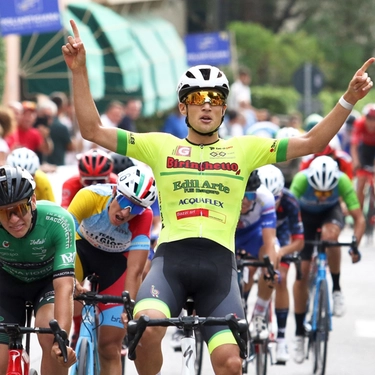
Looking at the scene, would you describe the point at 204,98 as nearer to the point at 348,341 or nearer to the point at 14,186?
the point at 14,186

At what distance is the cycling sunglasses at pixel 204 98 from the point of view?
665 centimetres

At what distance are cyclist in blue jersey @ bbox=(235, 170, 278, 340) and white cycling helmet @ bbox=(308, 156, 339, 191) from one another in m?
0.92

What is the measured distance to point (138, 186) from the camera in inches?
300

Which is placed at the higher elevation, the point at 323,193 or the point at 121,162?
the point at 121,162

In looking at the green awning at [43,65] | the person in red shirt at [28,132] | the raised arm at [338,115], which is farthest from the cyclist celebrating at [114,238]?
the green awning at [43,65]

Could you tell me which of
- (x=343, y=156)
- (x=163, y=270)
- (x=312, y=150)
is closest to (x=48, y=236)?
(x=163, y=270)

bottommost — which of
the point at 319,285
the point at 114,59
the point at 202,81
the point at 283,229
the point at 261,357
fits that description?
the point at 261,357

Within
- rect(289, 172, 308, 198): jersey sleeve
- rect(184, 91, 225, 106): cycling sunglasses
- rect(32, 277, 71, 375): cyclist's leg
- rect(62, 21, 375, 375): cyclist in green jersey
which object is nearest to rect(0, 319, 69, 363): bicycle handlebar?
rect(32, 277, 71, 375): cyclist's leg

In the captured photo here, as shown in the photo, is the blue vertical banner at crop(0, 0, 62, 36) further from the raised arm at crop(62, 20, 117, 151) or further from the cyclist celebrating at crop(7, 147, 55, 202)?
the raised arm at crop(62, 20, 117, 151)

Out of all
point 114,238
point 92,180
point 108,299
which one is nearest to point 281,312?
point 92,180

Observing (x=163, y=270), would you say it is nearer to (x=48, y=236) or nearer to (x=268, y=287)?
(x=48, y=236)

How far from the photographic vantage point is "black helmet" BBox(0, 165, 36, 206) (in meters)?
6.20

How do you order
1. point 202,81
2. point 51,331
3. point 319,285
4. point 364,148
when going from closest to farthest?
1. point 51,331
2. point 202,81
3. point 319,285
4. point 364,148

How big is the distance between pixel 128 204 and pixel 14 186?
1.64 metres
